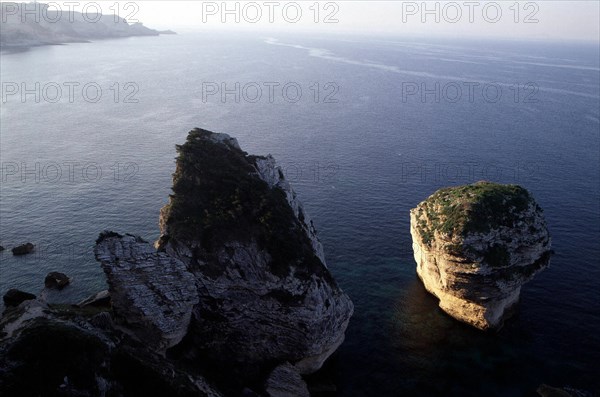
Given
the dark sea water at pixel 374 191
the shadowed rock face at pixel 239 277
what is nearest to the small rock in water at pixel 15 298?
the dark sea water at pixel 374 191

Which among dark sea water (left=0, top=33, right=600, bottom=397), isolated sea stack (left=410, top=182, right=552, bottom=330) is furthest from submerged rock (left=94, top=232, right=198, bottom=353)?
isolated sea stack (left=410, top=182, right=552, bottom=330)

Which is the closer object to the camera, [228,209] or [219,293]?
[219,293]

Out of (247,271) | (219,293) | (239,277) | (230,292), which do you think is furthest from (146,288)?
(247,271)

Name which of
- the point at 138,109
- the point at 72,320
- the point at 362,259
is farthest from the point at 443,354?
the point at 138,109

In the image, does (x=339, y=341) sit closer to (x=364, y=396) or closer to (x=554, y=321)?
(x=364, y=396)

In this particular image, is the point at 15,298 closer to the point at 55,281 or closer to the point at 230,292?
the point at 55,281
